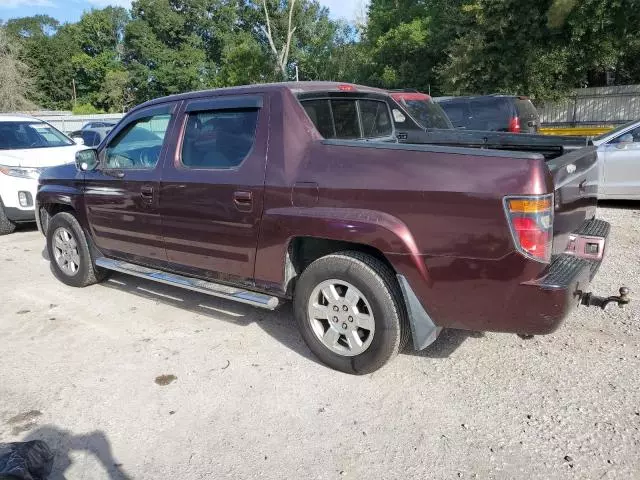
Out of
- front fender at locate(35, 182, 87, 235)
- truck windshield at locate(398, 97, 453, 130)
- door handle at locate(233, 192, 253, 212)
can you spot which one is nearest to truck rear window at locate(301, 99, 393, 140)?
door handle at locate(233, 192, 253, 212)

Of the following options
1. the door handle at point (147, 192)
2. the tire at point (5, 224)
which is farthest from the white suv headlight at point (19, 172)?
the door handle at point (147, 192)

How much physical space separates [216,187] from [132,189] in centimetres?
110

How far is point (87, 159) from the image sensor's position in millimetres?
5102

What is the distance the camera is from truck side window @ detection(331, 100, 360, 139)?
415 cm

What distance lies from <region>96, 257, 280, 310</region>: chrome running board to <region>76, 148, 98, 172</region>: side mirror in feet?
2.88

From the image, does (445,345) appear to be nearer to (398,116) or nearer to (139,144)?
(398,116)

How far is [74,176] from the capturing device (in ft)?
17.7

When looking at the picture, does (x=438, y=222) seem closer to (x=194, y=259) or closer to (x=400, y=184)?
(x=400, y=184)

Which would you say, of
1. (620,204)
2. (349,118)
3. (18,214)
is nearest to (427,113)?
(620,204)

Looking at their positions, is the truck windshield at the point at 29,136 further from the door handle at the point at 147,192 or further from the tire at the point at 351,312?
the tire at the point at 351,312

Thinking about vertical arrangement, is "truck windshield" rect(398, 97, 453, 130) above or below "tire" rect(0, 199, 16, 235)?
above

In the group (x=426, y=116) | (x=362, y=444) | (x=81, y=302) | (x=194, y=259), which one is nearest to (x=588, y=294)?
(x=362, y=444)

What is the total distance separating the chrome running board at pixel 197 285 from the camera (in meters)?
3.87

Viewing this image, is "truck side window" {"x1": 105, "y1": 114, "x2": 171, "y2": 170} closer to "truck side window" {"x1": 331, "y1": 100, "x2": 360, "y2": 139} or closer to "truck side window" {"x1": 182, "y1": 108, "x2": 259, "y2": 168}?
"truck side window" {"x1": 182, "y1": 108, "x2": 259, "y2": 168}
